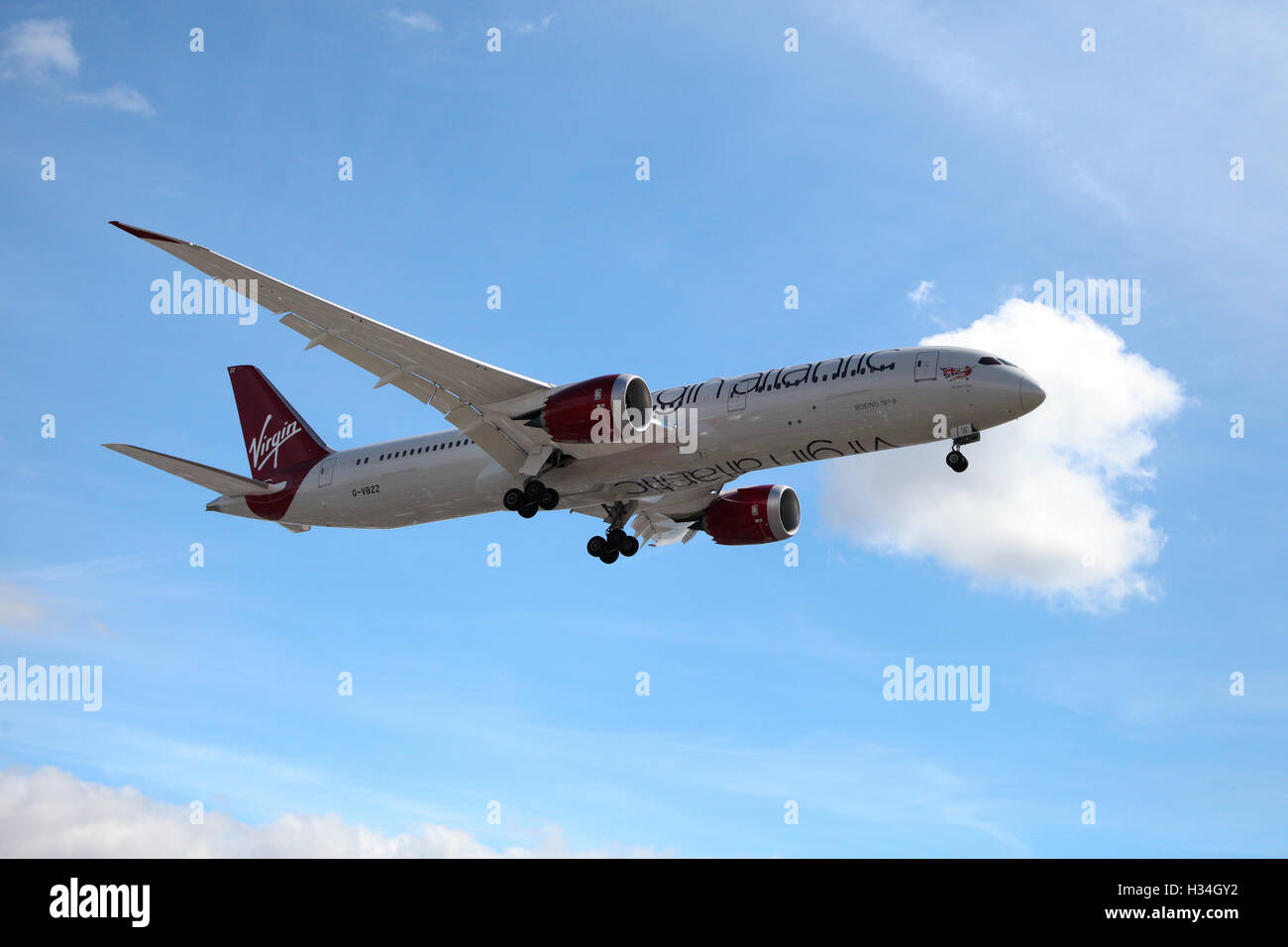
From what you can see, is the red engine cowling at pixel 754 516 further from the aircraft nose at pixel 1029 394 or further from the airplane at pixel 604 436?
the aircraft nose at pixel 1029 394

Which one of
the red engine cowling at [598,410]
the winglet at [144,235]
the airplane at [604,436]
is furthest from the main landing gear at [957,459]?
the winglet at [144,235]

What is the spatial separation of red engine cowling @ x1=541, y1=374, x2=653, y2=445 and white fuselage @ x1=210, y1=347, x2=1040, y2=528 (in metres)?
1.23

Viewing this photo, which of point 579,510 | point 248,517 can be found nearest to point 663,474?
point 579,510

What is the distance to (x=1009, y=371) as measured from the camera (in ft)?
106

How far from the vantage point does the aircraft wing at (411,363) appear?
32.7 m

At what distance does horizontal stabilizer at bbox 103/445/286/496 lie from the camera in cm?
3919

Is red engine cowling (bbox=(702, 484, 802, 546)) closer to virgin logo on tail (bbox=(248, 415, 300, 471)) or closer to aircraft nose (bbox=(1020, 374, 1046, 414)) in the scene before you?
aircraft nose (bbox=(1020, 374, 1046, 414))

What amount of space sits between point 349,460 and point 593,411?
11840mm

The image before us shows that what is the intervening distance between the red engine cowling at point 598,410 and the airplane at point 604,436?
0.04 m

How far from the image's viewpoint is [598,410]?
34.2 meters
